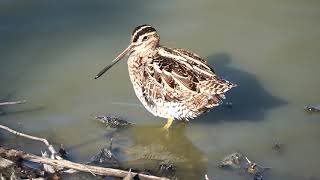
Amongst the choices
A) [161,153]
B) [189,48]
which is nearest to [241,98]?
[189,48]

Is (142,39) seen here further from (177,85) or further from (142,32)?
(177,85)

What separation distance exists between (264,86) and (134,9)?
1.88m

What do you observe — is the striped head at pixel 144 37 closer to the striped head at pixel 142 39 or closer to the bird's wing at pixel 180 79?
the striped head at pixel 142 39

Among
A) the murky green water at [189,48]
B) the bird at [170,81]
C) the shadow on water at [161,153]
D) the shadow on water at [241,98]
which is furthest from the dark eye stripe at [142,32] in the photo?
the shadow on water at [241,98]

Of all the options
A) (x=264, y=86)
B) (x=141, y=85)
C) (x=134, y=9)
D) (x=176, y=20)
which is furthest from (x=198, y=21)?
(x=141, y=85)

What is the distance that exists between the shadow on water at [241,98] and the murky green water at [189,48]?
1 centimetres

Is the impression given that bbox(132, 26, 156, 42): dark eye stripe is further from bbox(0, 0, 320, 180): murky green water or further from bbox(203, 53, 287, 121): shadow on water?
bbox(203, 53, 287, 121): shadow on water

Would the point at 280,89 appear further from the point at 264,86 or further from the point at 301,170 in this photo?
the point at 301,170

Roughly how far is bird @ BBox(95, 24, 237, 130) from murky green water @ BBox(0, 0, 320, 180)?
12.4 inches

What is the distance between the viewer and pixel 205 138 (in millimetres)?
6508

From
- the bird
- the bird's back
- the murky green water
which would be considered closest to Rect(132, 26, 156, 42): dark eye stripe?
the bird

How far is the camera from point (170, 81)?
6281mm

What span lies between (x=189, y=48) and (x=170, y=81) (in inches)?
58.0

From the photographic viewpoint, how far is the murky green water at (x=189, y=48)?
6.36 meters
